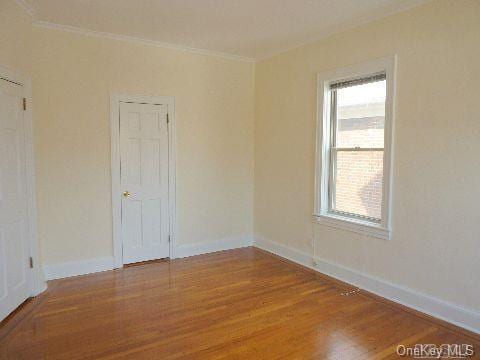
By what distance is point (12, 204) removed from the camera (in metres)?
3.18

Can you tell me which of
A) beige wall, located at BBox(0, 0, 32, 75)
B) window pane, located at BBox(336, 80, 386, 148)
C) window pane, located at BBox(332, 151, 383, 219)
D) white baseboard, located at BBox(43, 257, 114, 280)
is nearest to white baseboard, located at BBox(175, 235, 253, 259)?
white baseboard, located at BBox(43, 257, 114, 280)

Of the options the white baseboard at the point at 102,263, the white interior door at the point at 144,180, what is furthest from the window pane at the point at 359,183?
the white interior door at the point at 144,180

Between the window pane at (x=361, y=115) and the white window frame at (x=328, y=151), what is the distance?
0.43 feet

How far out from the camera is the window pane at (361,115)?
11.8ft

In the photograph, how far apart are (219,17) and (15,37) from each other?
1.92 m

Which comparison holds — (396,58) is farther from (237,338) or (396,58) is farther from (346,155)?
(237,338)

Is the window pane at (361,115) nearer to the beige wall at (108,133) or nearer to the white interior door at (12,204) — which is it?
the beige wall at (108,133)

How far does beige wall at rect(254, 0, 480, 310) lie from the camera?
285cm

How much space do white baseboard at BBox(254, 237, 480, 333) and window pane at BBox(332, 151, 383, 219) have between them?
2.22 ft

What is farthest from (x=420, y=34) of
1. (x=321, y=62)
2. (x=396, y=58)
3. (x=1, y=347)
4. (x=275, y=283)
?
(x=1, y=347)

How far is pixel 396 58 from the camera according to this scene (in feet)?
11.0

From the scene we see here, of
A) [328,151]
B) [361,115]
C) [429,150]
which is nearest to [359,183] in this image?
[328,151]

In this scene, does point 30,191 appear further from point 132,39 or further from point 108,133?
point 132,39
